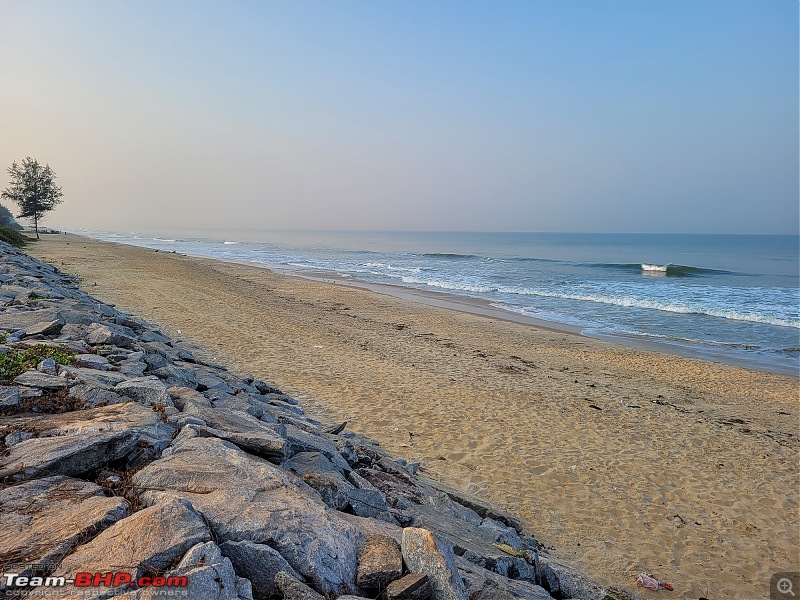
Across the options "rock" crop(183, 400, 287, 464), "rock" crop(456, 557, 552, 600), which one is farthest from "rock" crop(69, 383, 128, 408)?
"rock" crop(456, 557, 552, 600)

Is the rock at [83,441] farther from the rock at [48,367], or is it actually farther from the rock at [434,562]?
the rock at [434,562]

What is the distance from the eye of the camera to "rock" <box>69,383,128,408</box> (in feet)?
14.6

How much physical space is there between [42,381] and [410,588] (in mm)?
4226

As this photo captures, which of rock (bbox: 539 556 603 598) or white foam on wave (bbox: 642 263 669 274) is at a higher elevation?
white foam on wave (bbox: 642 263 669 274)

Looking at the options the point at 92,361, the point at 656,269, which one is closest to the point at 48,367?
the point at 92,361

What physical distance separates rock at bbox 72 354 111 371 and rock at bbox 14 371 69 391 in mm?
750

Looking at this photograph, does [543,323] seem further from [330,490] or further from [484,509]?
[330,490]

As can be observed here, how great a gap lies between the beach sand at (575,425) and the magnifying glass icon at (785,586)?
5.1 inches

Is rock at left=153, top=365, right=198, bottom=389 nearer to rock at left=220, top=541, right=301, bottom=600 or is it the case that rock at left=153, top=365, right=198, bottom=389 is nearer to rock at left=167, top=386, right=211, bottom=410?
rock at left=167, top=386, right=211, bottom=410

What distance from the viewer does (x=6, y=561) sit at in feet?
7.86

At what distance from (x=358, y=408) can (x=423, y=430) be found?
1.61m

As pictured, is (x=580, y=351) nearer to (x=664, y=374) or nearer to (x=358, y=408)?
(x=664, y=374)

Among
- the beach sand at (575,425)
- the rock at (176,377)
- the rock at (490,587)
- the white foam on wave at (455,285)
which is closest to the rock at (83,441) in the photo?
the rock at (176,377)

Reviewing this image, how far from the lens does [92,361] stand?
228 inches
